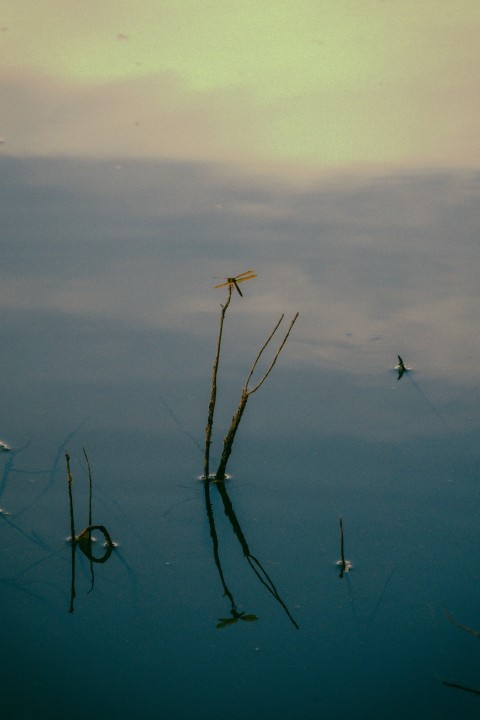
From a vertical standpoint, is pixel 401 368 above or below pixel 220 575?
above

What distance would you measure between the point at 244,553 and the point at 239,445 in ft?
1.27

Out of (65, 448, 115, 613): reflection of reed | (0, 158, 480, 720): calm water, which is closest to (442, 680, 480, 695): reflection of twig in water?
(0, 158, 480, 720): calm water

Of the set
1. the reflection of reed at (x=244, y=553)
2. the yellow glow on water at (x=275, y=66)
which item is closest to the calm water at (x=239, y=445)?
the reflection of reed at (x=244, y=553)

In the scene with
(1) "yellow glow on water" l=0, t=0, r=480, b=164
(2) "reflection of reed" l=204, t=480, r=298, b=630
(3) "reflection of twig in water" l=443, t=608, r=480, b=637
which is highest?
(1) "yellow glow on water" l=0, t=0, r=480, b=164

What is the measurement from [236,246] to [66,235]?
617 millimetres

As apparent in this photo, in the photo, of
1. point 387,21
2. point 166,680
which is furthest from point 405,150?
point 166,680

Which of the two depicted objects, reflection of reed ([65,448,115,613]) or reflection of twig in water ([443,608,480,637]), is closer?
reflection of twig in water ([443,608,480,637])

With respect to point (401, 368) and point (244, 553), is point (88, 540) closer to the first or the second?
point (244, 553)

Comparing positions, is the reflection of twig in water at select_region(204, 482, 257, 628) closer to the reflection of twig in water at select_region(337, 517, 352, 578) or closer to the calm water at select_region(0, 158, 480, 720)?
the calm water at select_region(0, 158, 480, 720)

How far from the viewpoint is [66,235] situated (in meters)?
3.16

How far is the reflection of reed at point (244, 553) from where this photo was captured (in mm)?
1810

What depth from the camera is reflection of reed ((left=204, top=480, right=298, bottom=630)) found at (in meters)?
1.81

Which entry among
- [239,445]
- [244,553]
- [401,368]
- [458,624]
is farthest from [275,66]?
[458,624]

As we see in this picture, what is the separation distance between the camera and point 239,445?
2318 mm
